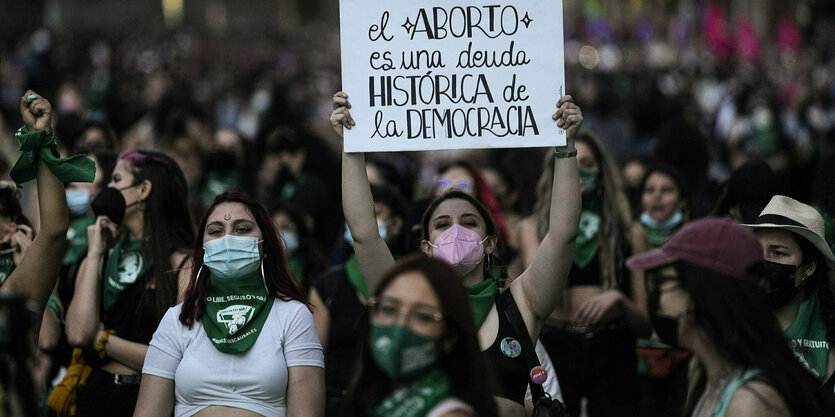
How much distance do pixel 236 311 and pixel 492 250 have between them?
1151 millimetres

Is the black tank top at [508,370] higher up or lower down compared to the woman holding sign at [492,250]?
lower down

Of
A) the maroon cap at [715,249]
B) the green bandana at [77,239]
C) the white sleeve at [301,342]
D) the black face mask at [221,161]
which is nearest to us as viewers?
the maroon cap at [715,249]

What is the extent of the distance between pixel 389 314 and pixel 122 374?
8.20ft

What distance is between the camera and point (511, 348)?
486 centimetres

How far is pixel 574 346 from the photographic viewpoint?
6801 millimetres

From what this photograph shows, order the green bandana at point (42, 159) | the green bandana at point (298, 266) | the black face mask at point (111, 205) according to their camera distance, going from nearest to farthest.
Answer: the green bandana at point (42, 159)
the black face mask at point (111, 205)
the green bandana at point (298, 266)

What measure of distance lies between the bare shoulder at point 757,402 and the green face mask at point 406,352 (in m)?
0.96

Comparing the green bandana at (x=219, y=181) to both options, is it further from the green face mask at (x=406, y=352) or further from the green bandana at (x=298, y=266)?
the green face mask at (x=406, y=352)

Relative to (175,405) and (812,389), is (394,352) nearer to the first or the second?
(812,389)

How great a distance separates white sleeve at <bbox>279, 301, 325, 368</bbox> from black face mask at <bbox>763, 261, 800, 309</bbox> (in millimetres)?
1951

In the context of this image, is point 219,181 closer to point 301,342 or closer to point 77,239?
point 77,239

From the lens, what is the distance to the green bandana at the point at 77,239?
6930mm

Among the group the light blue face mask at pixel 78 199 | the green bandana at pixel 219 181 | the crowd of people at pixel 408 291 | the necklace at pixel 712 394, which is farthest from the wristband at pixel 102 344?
the green bandana at pixel 219 181

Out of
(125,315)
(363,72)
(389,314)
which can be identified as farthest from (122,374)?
(389,314)
